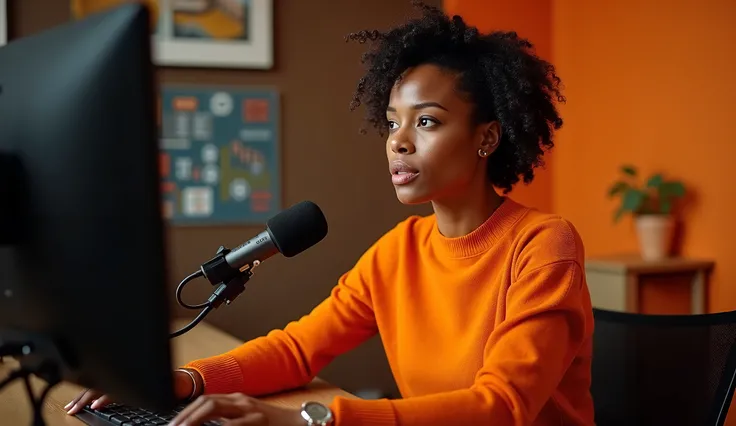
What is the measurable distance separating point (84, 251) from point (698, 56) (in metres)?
2.42

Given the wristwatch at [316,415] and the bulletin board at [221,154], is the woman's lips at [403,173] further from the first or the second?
the bulletin board at [221,154]

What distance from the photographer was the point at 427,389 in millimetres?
1385

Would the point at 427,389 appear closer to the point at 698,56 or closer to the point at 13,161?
the point at 13,161

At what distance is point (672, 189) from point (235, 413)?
6.86 feet

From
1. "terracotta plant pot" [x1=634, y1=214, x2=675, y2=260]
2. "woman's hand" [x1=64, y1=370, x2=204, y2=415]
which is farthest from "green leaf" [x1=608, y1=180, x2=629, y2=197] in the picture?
"woman's hand" [x1=64, y1=370, x2=204, y2=415]

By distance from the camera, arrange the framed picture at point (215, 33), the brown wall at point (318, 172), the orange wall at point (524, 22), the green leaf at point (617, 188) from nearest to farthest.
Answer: the framed picture at point (215, 33), the brown wall at point (318, 172), the green leaf at point (617, 188), the orange wall at point (524, 22)

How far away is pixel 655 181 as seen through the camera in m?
2.68

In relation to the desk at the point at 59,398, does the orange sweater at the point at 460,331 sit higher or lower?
higher

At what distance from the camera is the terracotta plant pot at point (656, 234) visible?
264 cm

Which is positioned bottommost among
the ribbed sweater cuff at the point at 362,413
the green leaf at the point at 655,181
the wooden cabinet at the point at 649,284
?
the wooden cabinet at the point at 649,284

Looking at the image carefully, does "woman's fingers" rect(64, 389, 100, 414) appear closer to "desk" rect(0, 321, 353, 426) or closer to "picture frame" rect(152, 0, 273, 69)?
"desk" rect(0, 321, 353, 426)

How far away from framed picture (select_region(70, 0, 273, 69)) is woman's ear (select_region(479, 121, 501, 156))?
135 centimetres

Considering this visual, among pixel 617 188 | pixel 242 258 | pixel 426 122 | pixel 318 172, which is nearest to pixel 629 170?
pixel 617 188

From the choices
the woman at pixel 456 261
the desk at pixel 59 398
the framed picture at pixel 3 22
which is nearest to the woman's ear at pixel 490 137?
the woman at pixel 456 261
